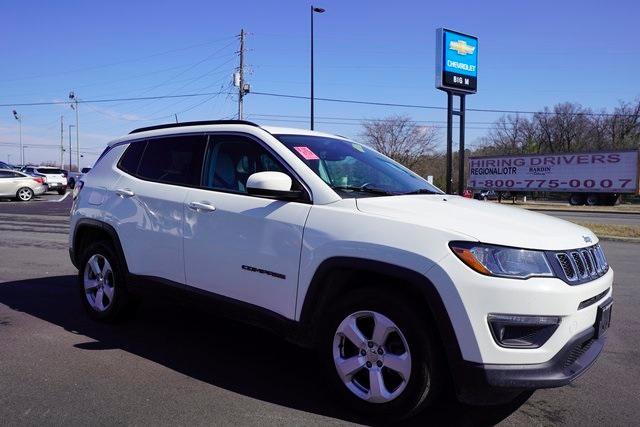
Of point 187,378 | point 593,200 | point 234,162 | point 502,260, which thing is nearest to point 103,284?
point 187,378

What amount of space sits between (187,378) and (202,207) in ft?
4.20

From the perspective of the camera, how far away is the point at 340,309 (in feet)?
11.7

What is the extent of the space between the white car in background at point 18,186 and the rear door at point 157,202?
24.5 meters

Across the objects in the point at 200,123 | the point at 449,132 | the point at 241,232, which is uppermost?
the point at 449,132

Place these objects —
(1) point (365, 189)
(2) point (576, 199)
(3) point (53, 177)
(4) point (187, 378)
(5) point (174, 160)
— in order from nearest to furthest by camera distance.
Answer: (1) point (365, 189), (4) point (187, 378), (5) point (174, 160), (3) point (53, 177), (2) point (576, 199)

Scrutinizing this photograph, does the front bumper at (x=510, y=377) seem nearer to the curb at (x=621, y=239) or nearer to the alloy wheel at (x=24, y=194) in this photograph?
the curb at (x=621, y=239)

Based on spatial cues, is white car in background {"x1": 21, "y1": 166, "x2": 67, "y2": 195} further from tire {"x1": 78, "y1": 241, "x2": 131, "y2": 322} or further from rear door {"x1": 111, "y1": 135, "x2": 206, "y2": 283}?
rear door {"x1": 111, "y1": 135, "x2": 206, "y2": 283}

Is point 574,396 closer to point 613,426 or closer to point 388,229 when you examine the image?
point 613,426

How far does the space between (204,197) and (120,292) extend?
156cm

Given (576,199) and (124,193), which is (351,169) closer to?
(124,193)

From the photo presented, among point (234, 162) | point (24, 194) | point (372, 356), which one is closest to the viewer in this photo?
point (372, 356)

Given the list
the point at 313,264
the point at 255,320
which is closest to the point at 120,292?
the point at 255,320

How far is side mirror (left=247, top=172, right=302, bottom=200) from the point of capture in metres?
3.74

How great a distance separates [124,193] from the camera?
520 cm
